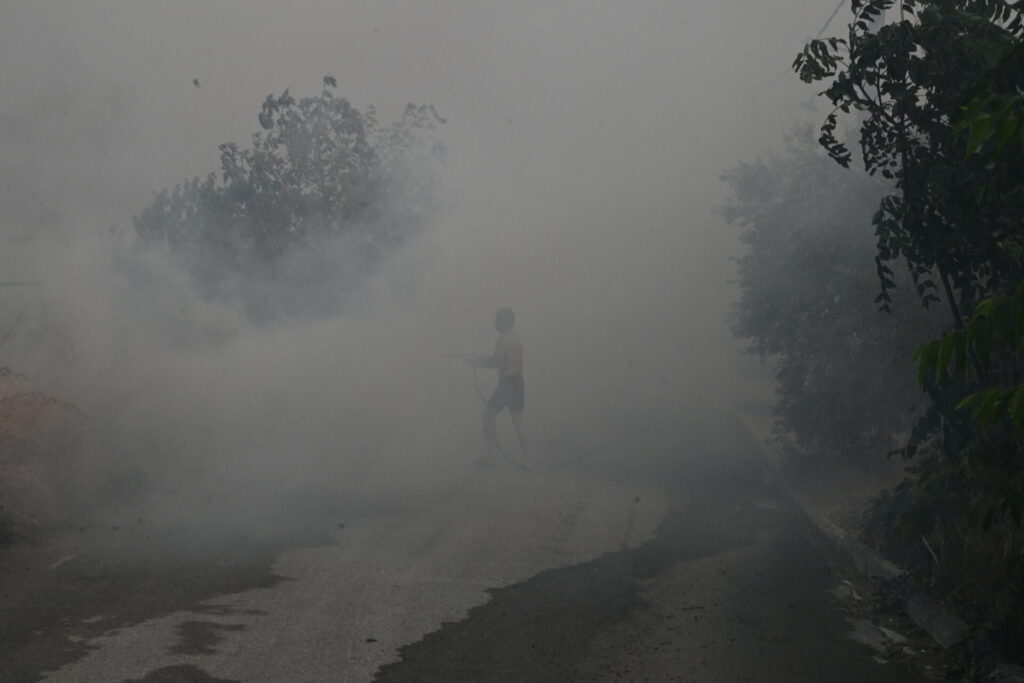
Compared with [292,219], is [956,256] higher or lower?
lower

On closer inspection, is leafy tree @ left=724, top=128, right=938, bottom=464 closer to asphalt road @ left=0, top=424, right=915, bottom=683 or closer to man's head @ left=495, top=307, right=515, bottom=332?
asphalt road @ left=0, top=424, right=915, bottom=683

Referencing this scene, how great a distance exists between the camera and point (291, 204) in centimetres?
1633

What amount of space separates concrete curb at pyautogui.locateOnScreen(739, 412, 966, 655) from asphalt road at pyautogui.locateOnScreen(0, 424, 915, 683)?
21 cm

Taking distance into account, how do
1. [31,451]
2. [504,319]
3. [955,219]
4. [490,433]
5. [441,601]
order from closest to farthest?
[955,219], [441,601], [31,451], [490,433], [504,319]

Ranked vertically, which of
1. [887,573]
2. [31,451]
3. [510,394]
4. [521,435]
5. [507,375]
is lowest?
[887,573]

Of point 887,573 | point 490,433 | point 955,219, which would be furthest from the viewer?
point 490,433

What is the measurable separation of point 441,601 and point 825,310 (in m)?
6.71

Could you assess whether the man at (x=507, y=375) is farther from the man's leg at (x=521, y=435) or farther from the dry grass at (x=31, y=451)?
the dry grass at (x=31, y=451)

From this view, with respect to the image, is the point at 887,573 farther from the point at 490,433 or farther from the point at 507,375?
the point at 507,375

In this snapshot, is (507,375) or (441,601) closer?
(441,601)

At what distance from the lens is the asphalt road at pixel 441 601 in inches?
217

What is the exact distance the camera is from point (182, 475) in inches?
461

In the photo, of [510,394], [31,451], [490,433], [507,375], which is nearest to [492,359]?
[507,375]

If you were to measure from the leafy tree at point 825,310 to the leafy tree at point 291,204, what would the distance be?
5.67 m
